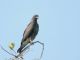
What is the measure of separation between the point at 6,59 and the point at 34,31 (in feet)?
15.9

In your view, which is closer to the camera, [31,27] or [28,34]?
[28,34]

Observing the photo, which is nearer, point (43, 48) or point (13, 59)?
point (13, 59)

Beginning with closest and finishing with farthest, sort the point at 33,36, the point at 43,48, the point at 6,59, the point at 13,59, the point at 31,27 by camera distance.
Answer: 1. the point at 13,59
2. the point at 6,59
3. the point at 43,48
4. the point at 33,36
5. the point at 31,27

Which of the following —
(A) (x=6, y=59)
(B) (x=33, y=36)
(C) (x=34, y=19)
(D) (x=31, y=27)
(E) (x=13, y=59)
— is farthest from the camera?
(C) (x=34, y=19)

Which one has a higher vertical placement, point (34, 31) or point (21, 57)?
point (21, 57)

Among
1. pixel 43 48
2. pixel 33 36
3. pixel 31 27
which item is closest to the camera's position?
pixel 43 48

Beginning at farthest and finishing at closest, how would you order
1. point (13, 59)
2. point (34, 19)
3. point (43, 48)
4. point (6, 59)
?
point (34, 19) < point (43, 48) < point (6, 59) < point (13, 59)

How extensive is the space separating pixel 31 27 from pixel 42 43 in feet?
15.0

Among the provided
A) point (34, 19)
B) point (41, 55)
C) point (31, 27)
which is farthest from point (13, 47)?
point (34, 19)

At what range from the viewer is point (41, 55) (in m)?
3.84

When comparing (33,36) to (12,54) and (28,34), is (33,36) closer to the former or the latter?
(28,34)

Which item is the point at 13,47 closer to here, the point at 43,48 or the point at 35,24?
the point at 43,48

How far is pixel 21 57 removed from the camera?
3445mm

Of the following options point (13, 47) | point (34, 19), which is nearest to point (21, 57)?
point (13, 47)
